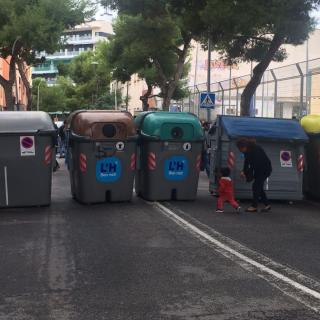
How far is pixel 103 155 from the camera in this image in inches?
499

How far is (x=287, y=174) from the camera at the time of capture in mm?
13336

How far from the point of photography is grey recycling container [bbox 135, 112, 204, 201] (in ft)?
43.0

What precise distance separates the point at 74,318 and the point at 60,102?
97814 mm

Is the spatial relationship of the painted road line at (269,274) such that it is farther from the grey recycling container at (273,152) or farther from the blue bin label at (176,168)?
the grey recycling container at (273,152)

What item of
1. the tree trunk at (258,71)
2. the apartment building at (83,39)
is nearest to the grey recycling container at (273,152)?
the tree trunk at (258,71)

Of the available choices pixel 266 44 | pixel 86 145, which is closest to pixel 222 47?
pixel 266 44

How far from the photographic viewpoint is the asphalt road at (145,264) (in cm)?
556

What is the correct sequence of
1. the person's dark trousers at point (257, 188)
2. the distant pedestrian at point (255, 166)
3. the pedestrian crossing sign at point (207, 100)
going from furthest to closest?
the pedestrian crossing sign at point (207, 100), the person's dark trousers at point (257, 188), the distant pedestrian at point (255, 166)

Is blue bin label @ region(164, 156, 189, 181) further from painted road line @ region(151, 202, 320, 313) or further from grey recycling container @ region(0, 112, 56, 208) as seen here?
painted road line @ region(151, 202, 320, 313)

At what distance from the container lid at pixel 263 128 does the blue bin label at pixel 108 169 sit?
2486mm

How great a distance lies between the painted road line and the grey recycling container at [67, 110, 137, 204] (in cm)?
316

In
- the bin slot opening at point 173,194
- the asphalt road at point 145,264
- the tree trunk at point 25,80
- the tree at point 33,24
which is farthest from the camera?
the tree trunk at point 25,80

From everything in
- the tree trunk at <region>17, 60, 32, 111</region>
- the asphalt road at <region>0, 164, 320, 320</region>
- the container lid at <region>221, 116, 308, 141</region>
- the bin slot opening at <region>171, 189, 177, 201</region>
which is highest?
the tree trunk at <region>17, 60, 32, 111</region>

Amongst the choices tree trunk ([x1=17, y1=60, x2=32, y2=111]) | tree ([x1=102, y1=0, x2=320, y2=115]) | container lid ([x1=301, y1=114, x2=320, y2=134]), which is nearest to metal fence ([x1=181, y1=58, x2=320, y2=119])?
tree ([x1=102, y1=0, x2=320, y2=115])
